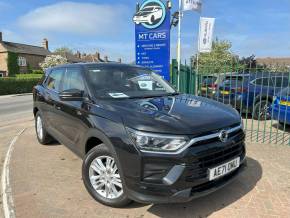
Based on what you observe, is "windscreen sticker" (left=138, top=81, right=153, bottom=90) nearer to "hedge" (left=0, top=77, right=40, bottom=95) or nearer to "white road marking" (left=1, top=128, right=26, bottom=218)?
"white road marking" (left=1, top=128, right=26, bottom=218)

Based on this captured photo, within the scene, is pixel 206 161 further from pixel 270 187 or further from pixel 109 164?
pixel 270 187

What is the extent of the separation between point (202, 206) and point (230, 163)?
2.18 ft

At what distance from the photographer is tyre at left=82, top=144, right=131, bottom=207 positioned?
363 cm

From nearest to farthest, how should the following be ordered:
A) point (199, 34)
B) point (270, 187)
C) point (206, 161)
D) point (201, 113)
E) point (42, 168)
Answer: point (206, 161)
point (201, 113)
point (270, 187)
point (42, 168)
point (199, 34)

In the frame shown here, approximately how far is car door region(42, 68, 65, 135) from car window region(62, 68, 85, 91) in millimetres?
305

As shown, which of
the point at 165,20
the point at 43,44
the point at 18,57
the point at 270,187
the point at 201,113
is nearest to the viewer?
the point at 201,113

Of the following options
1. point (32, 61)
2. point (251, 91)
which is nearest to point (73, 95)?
point (251, 91)

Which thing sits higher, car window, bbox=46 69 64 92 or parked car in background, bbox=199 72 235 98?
car window, bbox=46 69 64 92

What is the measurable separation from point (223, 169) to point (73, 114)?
7.59 ft

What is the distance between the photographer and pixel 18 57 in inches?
2071

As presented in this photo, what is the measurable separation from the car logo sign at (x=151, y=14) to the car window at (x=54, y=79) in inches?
148

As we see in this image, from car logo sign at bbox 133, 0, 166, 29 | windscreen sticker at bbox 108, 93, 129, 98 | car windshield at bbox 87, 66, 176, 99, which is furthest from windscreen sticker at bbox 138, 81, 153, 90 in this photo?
car logo sign at bbox 133, 0, 166, 29

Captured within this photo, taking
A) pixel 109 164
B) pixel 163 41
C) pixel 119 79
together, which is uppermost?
pixel 163 41

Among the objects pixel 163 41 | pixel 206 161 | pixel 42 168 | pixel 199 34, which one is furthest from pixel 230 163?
pixel 199 34
